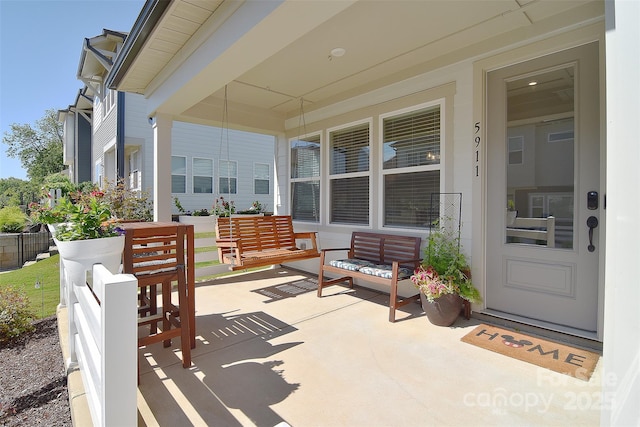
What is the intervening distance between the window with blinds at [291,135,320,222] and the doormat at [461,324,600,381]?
2.99 metres

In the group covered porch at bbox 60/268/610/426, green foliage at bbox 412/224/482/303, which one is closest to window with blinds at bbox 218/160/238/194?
covered porch at bbox 60/268/610/426

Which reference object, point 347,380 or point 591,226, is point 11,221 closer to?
point 347,380

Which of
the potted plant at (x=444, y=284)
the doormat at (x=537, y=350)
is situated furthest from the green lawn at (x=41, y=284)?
the doormat at (x=537, y=350)

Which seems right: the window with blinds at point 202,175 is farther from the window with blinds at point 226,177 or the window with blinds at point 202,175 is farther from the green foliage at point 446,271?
the green foliage at point 446,271

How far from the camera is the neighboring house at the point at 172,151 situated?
8.38 meters

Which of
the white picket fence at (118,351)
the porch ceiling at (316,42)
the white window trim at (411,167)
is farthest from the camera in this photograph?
the white window trim at (411,167)

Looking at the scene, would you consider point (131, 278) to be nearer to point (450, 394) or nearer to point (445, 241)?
point (450, 394)

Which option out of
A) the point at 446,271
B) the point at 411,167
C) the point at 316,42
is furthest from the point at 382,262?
the point at 316,42

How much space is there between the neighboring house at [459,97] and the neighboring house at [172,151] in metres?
3.83

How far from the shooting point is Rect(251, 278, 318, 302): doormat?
404 centimetres

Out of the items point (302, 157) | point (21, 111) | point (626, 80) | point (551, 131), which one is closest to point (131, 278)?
point (626, 80)

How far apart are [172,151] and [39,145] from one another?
2083 cm

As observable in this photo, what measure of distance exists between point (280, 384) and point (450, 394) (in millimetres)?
1083

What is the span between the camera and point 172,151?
9445 mm
